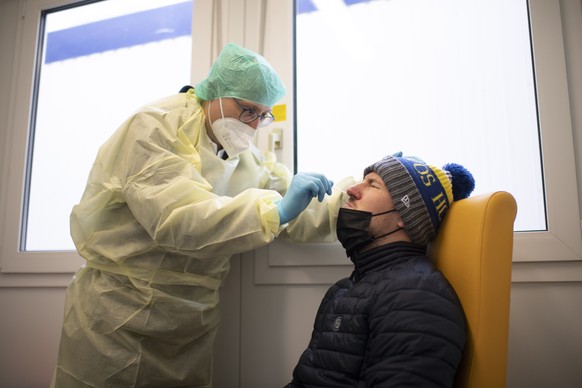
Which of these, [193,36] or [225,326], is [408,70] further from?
[225,326]

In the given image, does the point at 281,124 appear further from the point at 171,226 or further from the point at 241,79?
the point at 171,226

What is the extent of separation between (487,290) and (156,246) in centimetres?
95

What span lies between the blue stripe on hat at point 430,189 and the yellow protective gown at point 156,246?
14.3 inches

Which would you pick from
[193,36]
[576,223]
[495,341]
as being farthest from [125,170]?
[576,223]

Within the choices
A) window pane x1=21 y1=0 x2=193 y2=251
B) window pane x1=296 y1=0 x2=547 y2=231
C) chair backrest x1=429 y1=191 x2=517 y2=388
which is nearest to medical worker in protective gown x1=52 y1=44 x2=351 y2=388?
window pane x1=296 y1=0 x2=547 y2=231

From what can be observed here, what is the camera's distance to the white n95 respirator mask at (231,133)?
1262 mm

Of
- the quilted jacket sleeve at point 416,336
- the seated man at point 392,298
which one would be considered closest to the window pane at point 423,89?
the seated man at point 392,298

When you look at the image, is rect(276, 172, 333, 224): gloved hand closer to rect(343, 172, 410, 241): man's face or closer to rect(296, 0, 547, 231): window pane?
rect(343, 172, 410, 241): man's face

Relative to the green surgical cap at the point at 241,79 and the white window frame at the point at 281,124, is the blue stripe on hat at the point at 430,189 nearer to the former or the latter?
the white window frame at the point at 281,124

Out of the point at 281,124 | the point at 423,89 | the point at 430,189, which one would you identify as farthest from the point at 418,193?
the point at 281,124

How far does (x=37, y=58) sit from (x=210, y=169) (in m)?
1.57

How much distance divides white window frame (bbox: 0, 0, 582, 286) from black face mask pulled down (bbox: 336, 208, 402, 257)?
0.32m

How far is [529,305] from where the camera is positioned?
4.05 feet

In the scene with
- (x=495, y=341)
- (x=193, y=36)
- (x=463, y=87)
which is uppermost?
(x=193, y=36)
